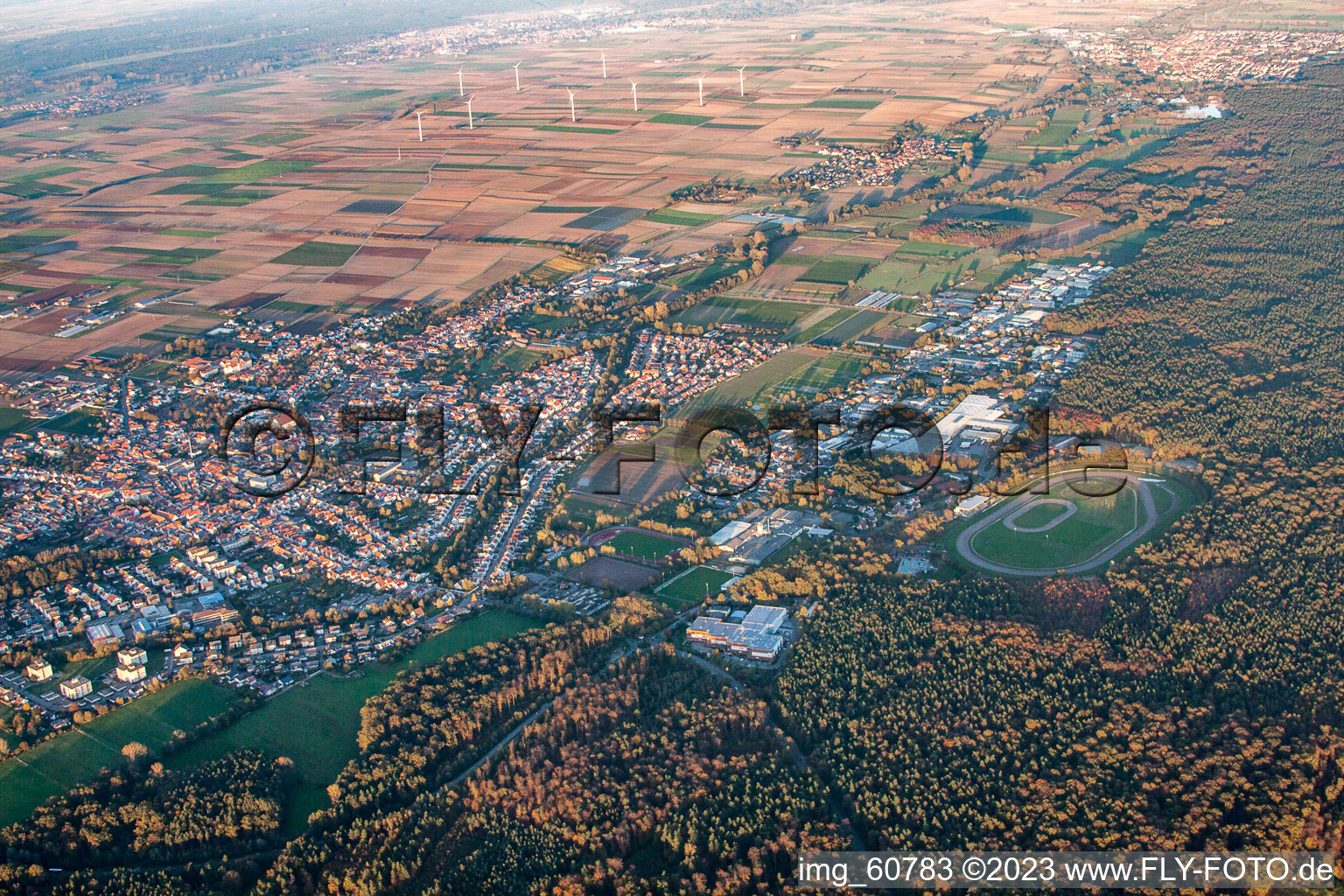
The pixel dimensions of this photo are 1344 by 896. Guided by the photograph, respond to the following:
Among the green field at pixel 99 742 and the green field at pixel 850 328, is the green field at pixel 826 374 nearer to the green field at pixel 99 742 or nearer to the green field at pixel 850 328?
the green field at pixel 850 328

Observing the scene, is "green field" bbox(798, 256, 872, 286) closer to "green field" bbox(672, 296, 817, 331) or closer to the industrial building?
"green field" bbox(672, 296, 817, 331)

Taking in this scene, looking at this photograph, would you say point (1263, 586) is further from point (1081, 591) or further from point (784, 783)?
point (784, 783)

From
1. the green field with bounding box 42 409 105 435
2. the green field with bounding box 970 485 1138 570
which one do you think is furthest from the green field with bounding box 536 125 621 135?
the green field with bounding box 970 485 1138 570

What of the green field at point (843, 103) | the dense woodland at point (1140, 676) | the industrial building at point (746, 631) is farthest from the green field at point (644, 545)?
the green field at point (843, 103)

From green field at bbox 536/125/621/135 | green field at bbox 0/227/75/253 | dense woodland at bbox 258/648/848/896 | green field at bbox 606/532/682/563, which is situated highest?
green field at bbox 536/125/621/135

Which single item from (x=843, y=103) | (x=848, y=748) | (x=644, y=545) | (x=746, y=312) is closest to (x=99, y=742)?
(x=644, y=545)

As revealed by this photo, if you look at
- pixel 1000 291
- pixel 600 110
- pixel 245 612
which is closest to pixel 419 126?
pixel 600 110
